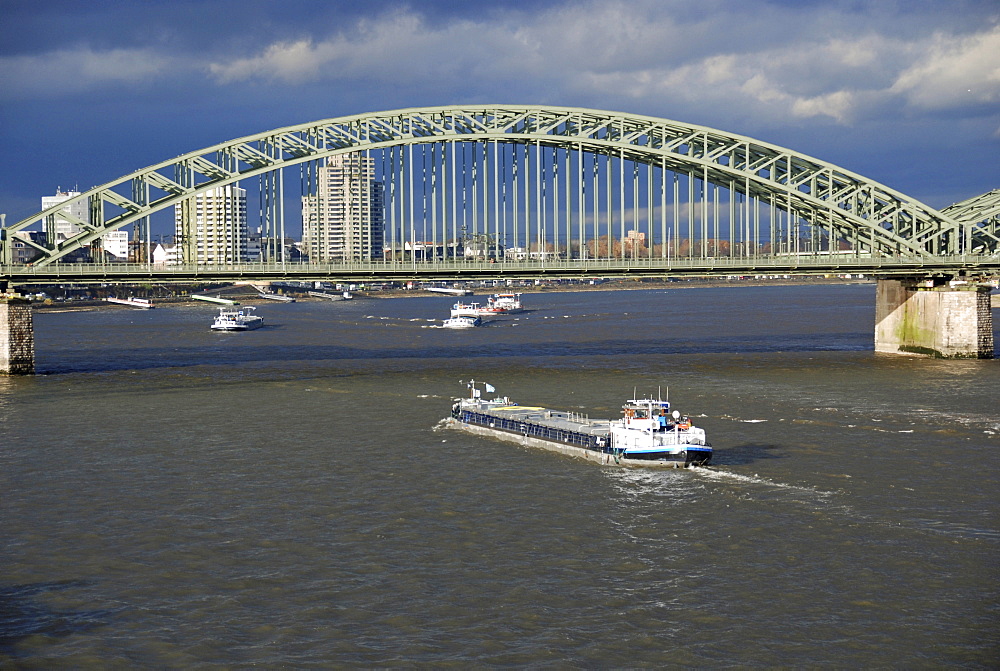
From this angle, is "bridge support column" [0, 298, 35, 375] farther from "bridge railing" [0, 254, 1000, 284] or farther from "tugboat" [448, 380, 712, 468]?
"tugboat" [448, 380, 712, 468]

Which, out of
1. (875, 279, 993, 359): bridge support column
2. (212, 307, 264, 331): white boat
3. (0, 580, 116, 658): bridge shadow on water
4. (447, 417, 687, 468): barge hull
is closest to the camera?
(0, 580, 116, 658): bridge shadow on water

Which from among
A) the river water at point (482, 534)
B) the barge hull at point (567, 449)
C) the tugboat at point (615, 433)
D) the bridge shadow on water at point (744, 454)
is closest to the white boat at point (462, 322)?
the river water at point (482, 534)

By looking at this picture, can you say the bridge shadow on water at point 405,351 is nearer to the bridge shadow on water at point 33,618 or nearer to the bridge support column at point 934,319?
the bridge support column at point 934,319

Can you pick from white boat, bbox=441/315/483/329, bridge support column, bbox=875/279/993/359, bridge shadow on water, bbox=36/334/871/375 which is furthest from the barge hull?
white boat, bbox=441/315/483/329

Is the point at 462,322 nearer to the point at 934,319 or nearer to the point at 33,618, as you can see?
the point at 934,319

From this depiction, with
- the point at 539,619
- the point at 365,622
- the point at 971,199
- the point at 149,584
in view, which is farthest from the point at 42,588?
the point at 971,199

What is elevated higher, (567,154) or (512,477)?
(567,154)

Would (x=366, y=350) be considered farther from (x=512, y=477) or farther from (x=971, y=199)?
(x=512, y=477)
